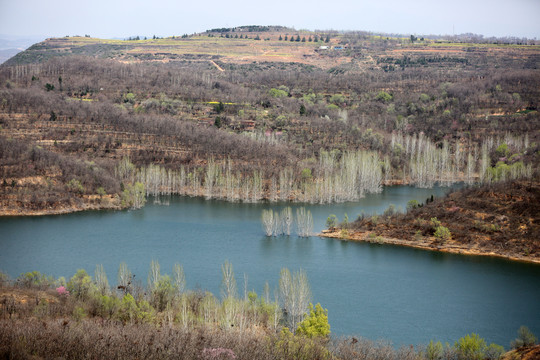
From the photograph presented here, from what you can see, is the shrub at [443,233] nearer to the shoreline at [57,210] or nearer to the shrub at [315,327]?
the shrub at [315,327]

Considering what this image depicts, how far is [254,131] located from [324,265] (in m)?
38.8

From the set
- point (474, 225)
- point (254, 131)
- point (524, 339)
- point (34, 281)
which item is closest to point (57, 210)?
point (34, 281)

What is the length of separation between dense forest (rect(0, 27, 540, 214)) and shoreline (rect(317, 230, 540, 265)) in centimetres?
1228

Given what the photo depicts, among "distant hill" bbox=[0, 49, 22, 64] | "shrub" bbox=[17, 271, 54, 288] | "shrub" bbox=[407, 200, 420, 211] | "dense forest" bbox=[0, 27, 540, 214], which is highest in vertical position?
"distant hill" bbox=[0, 49, 22, 64]

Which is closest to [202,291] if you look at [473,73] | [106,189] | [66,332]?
[66,332]

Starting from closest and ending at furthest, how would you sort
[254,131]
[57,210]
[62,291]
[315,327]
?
[315,327] → [62,291] → [57,210] → [254,131]

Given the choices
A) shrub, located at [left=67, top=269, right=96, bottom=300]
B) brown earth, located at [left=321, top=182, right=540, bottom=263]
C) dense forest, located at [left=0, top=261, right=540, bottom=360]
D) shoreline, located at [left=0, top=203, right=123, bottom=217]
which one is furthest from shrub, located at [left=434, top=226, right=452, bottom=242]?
shoreline, located at [left=0, top=203, right=123, bottom=217]

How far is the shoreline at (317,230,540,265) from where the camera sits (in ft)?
143

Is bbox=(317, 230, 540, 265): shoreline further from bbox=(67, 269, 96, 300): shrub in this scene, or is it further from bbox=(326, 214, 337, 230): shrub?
bbox=(67, 269, 96, 300): shrub

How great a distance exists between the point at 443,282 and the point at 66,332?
24.6 m

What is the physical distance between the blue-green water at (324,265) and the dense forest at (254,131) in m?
6.66

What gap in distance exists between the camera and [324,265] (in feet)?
136

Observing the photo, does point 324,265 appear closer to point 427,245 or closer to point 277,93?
point 427,245

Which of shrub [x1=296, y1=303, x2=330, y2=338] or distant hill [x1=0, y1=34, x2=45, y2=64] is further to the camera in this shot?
distant hill [x1=0, y1=34, x2=45, y2=64]
